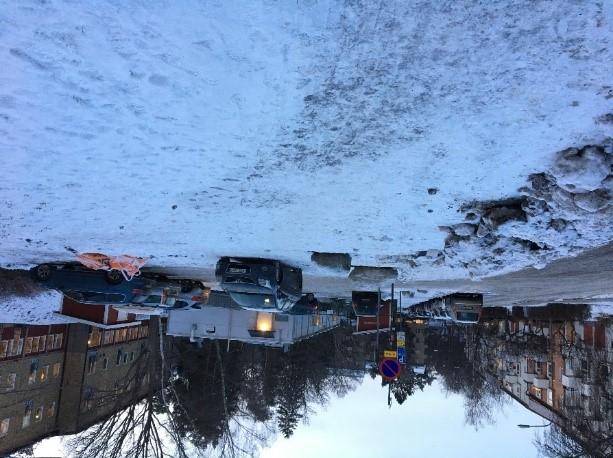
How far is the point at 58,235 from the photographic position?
6.93 meters

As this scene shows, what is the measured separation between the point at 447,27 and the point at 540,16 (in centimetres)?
59

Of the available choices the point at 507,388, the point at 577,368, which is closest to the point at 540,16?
the point at 577,368

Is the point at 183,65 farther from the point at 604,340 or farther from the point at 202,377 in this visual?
the point at 202,377

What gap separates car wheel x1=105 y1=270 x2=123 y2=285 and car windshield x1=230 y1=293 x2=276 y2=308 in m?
2.56

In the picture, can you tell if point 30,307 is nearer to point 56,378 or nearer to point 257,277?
point 56,378

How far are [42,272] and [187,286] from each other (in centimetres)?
396

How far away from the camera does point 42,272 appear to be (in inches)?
356

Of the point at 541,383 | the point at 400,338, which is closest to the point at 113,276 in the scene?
the point at 400,338

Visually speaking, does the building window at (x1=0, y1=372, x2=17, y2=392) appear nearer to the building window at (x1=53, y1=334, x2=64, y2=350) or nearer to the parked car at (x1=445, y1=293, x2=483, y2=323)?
the building window at (x1=53, y1=334, x2=64, y2=350)

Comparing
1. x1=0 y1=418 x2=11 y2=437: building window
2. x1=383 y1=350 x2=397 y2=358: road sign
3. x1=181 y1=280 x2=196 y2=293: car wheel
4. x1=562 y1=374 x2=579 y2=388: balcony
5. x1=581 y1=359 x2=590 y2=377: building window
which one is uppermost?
x1=181 y1=280 x2=196 y2=293: car wheel

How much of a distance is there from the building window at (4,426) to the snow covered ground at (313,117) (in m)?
20.0

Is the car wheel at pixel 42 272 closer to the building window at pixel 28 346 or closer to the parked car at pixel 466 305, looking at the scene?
the parked car at pixel 466 305

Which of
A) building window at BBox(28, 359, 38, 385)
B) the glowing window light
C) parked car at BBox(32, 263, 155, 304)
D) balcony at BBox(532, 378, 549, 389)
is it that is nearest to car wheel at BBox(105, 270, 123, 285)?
parked car at BBox(32, 263, 155, 304)

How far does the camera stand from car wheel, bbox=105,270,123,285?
9.56m
